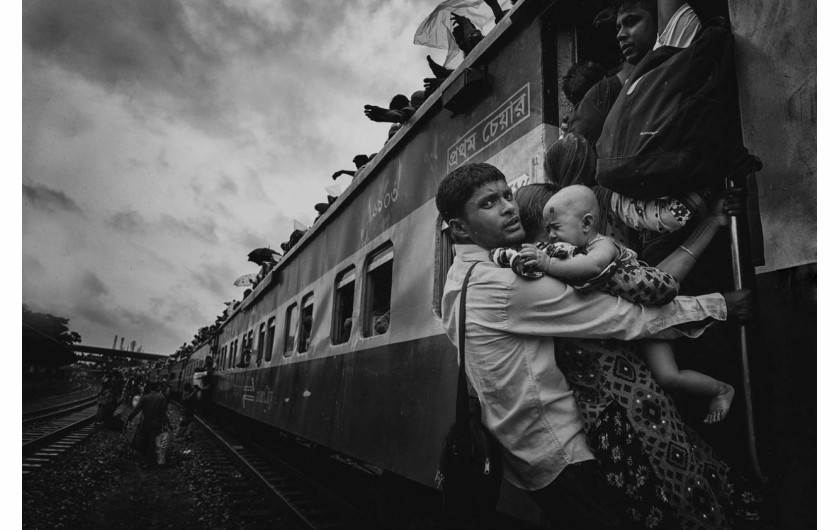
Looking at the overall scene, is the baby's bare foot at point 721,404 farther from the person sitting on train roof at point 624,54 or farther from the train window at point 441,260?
the train window at point 441,260

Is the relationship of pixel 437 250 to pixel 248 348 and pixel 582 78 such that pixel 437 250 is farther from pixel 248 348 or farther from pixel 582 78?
pixel 248 348

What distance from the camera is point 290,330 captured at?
26.1ft

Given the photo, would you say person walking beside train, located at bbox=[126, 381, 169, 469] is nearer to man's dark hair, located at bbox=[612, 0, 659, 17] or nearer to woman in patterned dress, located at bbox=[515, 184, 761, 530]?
woman in patterned dress, located at bbox=[515, 184, 761, 530]

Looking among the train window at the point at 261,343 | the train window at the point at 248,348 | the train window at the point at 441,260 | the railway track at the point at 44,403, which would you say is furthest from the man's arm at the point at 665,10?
the railway track at the point at 44,403

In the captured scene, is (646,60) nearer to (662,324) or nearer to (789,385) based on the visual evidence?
(662,324)

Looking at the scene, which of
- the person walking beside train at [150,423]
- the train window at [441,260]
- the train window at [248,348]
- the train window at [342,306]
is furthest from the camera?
the train window at [248,348]

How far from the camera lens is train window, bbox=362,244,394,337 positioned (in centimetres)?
441

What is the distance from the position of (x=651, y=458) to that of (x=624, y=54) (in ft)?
4.82

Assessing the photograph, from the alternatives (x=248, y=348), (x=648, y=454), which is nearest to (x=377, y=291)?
(x=648, y=454)

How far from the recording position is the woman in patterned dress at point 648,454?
131 centimetres

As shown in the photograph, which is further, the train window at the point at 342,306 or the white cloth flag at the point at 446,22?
the train window at the point at 342,306

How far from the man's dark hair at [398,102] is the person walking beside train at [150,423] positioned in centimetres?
749

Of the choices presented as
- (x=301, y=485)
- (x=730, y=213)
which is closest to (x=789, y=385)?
(x=730, y=213)

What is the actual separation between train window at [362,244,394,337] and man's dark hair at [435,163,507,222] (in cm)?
246
